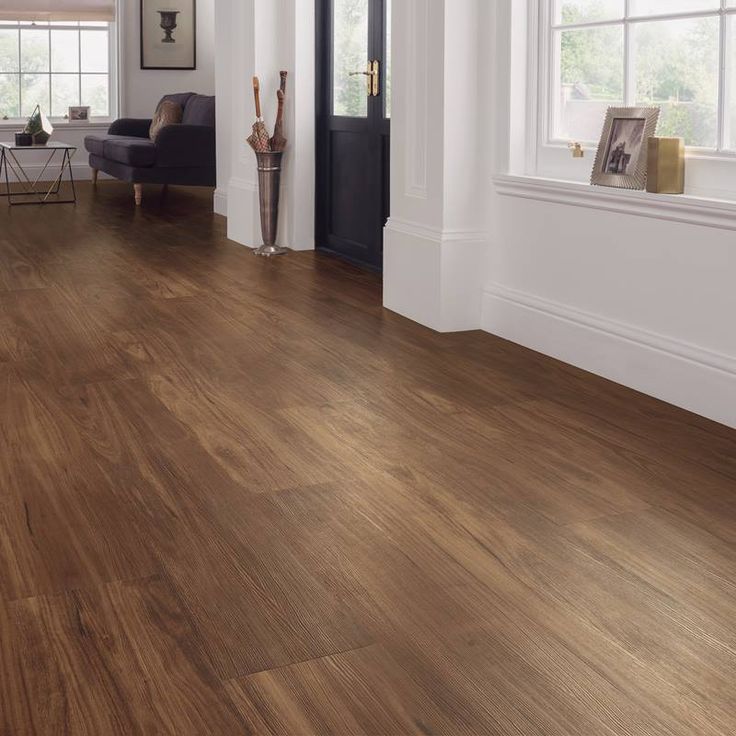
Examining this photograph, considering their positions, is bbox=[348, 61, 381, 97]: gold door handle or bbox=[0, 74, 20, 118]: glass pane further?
bbox=[0, 74, 20, 118]: glass pane

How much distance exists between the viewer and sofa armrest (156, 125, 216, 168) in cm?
881

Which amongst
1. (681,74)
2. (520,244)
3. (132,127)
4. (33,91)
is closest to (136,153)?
(132,127)

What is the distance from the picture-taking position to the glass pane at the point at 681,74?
3171mm

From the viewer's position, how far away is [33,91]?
1090 centimetres

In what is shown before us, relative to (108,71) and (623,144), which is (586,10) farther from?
(108,71)

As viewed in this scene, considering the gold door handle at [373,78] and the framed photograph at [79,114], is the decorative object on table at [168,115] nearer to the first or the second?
the framed photograph at [79,114]

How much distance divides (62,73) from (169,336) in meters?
7.71

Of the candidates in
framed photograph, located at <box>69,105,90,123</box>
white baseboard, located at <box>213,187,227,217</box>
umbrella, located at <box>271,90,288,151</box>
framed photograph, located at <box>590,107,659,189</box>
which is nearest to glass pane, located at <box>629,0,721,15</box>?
framed photograph, located at <box>590,107,659,189</box>

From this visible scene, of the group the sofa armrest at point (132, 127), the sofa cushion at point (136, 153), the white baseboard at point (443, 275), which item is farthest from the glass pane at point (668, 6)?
the sofa armrest at point (132, 127)

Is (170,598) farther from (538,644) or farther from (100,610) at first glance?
(538,644)

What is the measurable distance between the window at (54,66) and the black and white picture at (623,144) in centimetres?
865

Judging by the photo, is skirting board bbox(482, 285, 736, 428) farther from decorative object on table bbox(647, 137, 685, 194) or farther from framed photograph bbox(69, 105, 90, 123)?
framed photograph bbox(69, 105, 90, 123)

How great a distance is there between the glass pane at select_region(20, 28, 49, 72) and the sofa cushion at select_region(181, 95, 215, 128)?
7.03 ft

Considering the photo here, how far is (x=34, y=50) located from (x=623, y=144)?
28.8 ft
